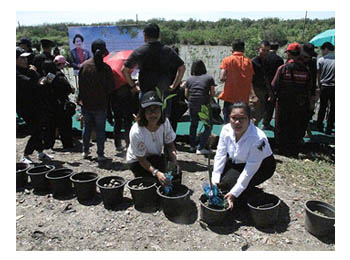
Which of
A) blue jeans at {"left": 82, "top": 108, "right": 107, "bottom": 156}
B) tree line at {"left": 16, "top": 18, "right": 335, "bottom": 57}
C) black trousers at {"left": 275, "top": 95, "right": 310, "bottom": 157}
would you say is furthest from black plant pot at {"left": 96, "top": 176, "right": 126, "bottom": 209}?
tree line at {"left": 16, "top": 18, "right": 335, "bottom": 57}

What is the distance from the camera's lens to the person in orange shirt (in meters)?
4.35

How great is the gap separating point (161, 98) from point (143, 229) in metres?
1.31

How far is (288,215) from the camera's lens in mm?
2936

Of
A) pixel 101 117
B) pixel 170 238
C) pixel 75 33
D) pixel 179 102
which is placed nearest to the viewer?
pixel 170 238

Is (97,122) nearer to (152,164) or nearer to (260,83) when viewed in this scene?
(152,164)

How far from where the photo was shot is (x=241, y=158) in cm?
288

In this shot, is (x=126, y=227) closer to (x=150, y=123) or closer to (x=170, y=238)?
(x=170, y=238)

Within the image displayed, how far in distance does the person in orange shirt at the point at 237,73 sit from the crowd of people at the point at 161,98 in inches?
0.6

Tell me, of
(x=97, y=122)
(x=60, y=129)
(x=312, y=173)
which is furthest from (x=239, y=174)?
(x=60, y=129)

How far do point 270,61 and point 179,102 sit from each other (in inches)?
69.0

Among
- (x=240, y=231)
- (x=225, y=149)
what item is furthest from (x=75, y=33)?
(x=240, y=231)

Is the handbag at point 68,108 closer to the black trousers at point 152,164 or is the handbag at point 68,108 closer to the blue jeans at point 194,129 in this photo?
the blue jeans at point 194,129

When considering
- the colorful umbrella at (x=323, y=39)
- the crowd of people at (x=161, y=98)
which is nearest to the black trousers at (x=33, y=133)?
the crowd of people at (x=161, y=98)

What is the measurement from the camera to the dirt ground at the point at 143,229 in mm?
2541
